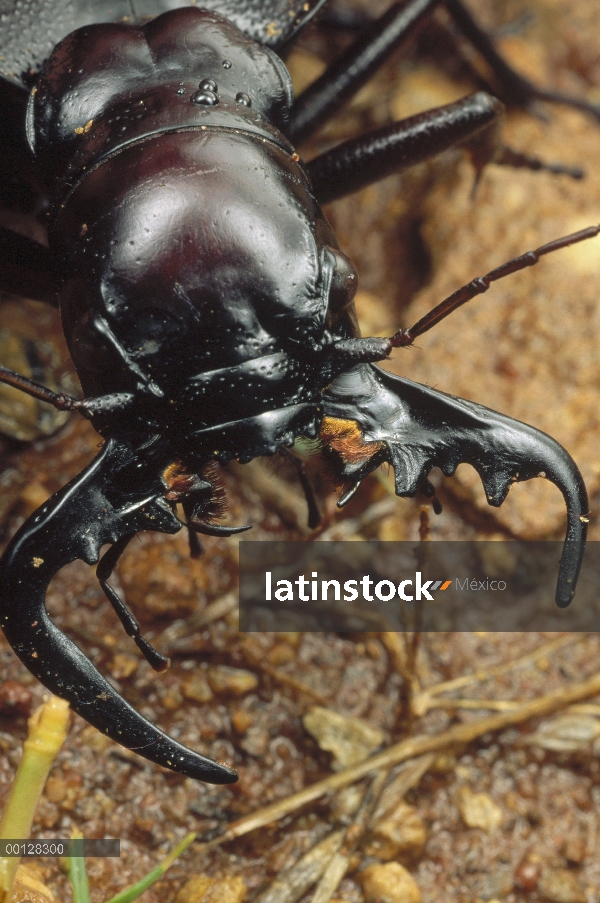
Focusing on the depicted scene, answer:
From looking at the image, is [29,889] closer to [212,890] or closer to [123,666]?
[212,890]

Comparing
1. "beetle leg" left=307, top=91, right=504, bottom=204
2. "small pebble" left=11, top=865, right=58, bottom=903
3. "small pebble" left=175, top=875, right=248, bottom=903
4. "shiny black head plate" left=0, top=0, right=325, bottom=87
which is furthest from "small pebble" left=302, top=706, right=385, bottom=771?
"shiny black head plate" left=0, top=0, right=325, bottom=87

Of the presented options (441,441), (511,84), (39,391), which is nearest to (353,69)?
(511,84)

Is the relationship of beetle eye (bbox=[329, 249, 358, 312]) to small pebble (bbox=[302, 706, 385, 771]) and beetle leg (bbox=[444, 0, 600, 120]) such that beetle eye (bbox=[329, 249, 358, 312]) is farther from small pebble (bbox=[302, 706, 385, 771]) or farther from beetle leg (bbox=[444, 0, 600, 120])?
beetle leg (bbox=[444, 0, 600, 120])

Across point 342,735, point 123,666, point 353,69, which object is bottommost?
point 342,735

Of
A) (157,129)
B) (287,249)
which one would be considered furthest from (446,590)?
(157,129)

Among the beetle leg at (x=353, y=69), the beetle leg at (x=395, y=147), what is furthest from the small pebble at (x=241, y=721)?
the beetle leg at (x=353, y=69)

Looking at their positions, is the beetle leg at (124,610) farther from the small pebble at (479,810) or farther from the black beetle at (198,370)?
the small pebble at (479,810)
